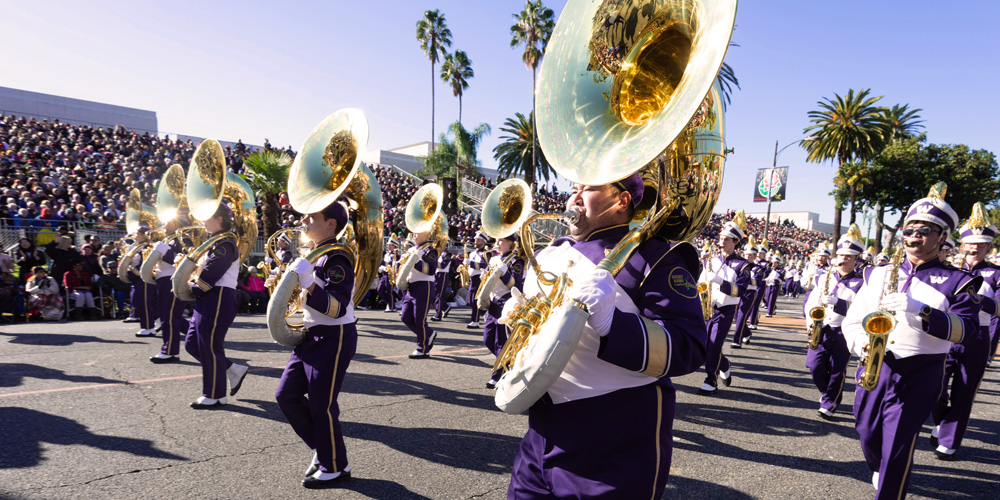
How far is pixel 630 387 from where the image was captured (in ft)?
6.11

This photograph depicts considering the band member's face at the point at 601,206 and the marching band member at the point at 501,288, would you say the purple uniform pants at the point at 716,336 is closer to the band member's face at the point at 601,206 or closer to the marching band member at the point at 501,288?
the marching band member at the point at 501,288

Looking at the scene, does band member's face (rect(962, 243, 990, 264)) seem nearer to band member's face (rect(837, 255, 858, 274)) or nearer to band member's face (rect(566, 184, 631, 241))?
band member's face (rect(837, 255, 858, 274))

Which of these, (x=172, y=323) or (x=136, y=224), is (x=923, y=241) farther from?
(x=136, y=224)

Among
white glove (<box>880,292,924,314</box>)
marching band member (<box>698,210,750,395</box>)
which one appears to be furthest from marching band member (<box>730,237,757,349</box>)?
white glove (<box>880,292,924,314</box>)

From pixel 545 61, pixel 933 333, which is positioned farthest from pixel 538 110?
pixel 933 333

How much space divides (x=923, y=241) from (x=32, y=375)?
8850 millimetres

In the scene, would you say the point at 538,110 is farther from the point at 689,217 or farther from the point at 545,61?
the point at 689,217

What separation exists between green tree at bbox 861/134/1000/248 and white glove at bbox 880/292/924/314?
3962 centimetres

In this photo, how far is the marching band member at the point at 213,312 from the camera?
16.9ft

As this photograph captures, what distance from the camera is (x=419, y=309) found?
27.6 feet

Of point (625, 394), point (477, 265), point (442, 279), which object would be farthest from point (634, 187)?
point (442, 279)

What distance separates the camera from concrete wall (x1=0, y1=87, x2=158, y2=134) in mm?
31984

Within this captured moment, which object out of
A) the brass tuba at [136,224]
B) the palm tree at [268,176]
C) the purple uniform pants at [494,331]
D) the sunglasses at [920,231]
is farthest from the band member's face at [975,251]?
the palm tree at [268,176]

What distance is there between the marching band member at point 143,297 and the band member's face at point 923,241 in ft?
34.2
